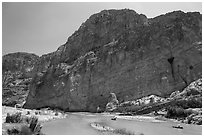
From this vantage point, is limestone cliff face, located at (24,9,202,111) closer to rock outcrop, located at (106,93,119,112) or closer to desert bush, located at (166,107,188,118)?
rock outcrop, located at (106,93,119,112)

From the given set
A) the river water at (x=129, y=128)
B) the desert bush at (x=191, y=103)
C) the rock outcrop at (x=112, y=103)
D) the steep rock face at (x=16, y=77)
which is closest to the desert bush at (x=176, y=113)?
the desert bush at (x=191, y=103)

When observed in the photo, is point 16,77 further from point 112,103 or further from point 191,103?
point 191,103

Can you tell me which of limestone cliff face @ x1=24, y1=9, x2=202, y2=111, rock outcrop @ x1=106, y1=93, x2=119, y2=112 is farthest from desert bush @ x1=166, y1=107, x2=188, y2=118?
rock outcrop @ x1=106, y1=93, x2=119, y2=112

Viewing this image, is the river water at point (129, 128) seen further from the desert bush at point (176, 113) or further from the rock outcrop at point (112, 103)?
the rock outcrop at point (112, 103)

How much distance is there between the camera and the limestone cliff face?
64375 millimetres

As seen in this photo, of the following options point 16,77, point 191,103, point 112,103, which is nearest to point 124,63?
point 112,103

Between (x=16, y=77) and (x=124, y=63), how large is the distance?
90.8 m

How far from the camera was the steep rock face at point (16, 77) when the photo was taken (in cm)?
12117

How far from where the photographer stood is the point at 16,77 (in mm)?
143625

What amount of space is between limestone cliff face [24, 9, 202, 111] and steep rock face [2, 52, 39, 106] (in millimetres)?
22079

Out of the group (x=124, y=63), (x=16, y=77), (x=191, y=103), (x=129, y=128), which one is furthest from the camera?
(x=16, y=77)

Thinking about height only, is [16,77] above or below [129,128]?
above

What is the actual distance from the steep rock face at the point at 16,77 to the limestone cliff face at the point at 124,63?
2208cm

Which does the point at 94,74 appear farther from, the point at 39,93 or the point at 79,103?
the point at 39,93
